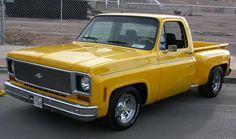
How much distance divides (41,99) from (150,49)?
1.94 m

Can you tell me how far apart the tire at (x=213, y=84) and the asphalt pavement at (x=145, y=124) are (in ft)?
1.47

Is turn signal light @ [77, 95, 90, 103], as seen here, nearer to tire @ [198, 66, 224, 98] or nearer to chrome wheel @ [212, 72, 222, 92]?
tire @ [198, 66, 224, 98]

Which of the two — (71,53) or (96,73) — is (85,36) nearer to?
(71,53)

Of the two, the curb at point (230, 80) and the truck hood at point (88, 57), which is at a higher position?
the truck hood at point (88, 57)

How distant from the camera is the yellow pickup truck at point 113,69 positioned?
498 centimetres

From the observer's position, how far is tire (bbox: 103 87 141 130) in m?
5.30

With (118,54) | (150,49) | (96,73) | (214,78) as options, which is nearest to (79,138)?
(96,73)

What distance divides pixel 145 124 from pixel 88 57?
1.54m

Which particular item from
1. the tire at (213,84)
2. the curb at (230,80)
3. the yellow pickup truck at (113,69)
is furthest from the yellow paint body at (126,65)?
the curb at (230,80)

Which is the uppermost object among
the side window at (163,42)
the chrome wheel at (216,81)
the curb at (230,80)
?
the side window at (163,42)

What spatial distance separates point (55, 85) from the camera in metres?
5.21

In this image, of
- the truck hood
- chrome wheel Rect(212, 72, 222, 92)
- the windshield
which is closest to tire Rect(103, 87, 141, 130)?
the truck hood

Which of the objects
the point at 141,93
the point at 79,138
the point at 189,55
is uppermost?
the point at 189,55

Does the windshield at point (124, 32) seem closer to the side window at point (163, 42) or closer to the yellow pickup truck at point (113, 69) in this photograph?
the yellow pickup truck at point (113, 69)
